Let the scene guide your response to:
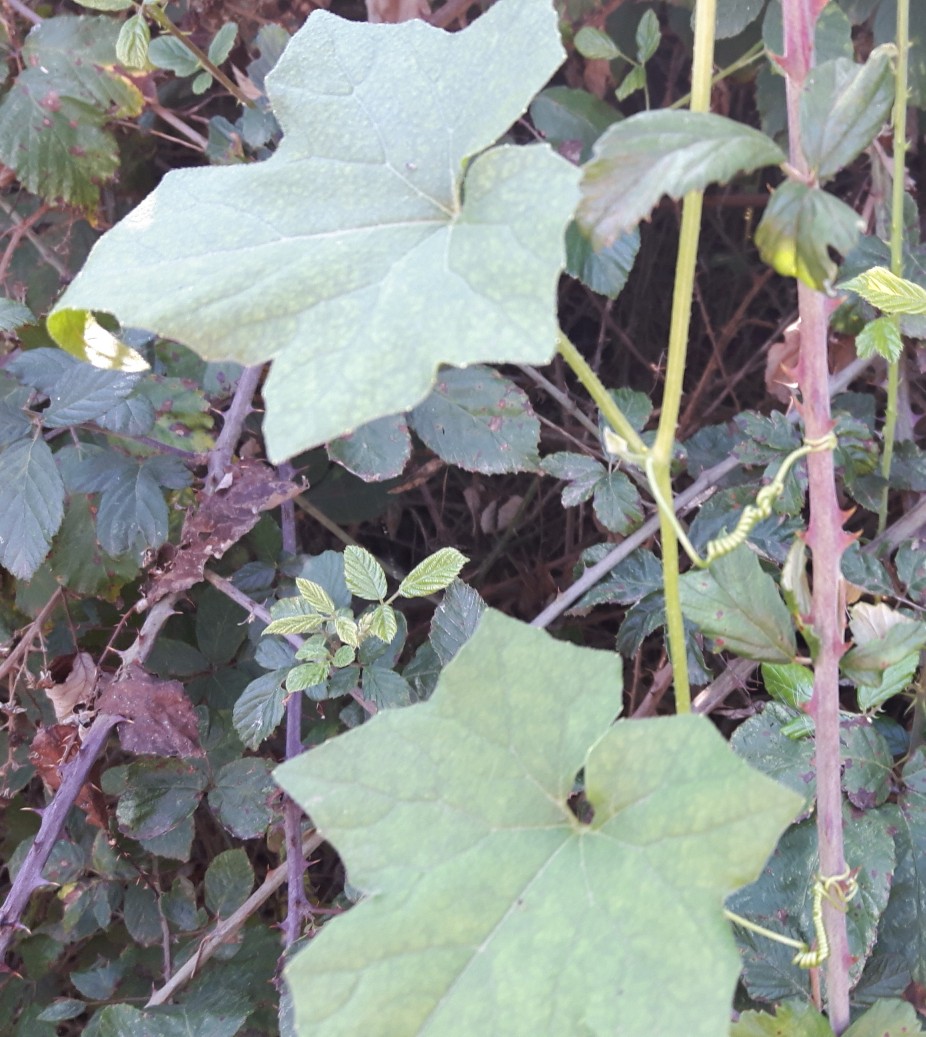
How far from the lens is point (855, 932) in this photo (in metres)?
0.80

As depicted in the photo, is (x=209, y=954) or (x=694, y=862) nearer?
(x=694, y=862)

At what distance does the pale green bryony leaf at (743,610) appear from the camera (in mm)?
656

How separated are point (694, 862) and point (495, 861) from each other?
0.12 meters

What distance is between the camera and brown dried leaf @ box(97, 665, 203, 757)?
98cm

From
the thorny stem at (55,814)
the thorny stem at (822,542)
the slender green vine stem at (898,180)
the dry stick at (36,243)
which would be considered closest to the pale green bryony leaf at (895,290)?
the slender green vine stem at (898,180)

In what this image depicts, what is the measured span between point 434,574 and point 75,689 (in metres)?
0.49

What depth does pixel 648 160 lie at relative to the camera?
502mm

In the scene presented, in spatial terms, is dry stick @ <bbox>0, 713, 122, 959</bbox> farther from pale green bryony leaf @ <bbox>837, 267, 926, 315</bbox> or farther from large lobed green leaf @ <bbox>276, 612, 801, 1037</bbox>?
pale green bryony leaf @ <bbox>837, 267, 926, 315</bbox>

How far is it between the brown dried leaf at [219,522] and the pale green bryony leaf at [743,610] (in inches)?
21.3

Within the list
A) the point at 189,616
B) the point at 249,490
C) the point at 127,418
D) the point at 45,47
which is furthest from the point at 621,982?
the point at 45,47

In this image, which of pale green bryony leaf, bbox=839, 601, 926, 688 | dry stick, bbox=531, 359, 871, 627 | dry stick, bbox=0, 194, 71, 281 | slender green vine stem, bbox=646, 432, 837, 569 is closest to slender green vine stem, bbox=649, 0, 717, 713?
slender green vine stem, bbox=646, 432, 837, 569

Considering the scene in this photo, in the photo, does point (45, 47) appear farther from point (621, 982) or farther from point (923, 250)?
point (621, 982)

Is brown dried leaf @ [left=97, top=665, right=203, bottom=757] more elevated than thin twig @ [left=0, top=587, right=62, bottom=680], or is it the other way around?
brown dried leaf @ [left=97, top=665, right=203, bottom=757]

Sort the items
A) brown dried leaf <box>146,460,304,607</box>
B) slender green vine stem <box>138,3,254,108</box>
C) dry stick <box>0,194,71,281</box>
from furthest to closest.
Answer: dry stick <box>0,194,71,281</box> → slender green vine stem <box>138,3,254,108</box> → brown dried leaf <box>146,460,304,607</box>
